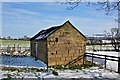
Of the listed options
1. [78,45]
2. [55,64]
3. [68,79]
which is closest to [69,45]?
[78,45]

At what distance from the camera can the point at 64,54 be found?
1978cm

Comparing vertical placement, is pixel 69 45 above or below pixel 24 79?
above

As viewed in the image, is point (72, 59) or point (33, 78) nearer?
point (33, 78)

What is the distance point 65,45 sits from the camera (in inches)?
781

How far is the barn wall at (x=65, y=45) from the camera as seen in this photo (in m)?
19.3

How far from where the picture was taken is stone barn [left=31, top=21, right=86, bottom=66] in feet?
63.1

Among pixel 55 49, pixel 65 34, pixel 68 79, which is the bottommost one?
pixel 68 79

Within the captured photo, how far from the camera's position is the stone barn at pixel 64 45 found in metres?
19.2

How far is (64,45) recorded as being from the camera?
1981 cm

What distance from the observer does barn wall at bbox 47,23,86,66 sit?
19.3 metres

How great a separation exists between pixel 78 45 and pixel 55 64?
2.74 meters

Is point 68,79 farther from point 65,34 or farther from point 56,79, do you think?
point 65,34

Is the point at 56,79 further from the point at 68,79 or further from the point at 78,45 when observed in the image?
the point at 78,45

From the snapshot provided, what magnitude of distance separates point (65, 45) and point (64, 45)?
93 mm
